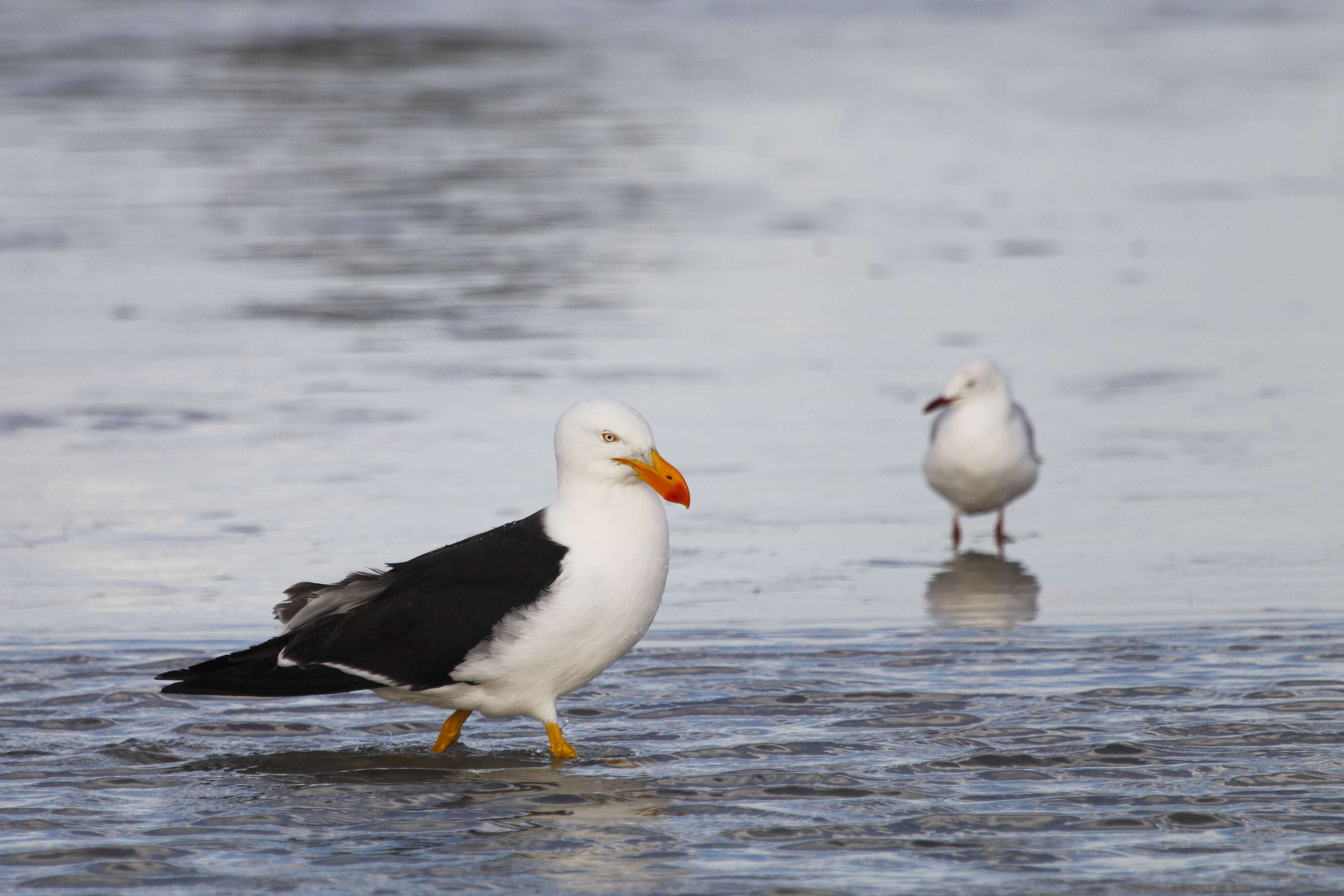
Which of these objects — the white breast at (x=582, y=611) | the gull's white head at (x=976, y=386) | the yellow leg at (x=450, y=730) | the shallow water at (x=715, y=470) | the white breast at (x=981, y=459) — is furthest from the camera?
the gull's white head at (x=976, y=386)

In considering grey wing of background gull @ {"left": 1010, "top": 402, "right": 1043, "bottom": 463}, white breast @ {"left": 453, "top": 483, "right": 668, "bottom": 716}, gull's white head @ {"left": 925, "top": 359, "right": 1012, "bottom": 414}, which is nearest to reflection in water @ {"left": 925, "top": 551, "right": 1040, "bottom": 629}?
grey wing of background gull @ {"left": 1010, "top": 402, "right": 1043, "bottom": 463}

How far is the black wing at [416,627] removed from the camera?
6.34 meters

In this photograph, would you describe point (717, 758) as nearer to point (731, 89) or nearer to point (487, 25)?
point (731, 89)

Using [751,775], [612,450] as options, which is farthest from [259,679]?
[751,775]

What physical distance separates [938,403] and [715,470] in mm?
1292

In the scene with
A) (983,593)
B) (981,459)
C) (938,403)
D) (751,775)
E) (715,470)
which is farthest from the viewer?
(938,403)

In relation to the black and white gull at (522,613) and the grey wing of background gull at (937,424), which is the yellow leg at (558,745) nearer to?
the black and white gull at (522,613)

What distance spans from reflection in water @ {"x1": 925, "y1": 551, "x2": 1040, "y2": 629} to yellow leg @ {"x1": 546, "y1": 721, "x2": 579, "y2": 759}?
231 centimetres

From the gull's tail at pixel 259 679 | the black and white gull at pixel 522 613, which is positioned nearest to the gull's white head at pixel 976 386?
the black and white gull at pixel 522 613

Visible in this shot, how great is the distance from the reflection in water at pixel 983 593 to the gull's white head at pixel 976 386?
47.7 inches

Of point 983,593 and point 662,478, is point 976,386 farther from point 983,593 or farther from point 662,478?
point 662,478

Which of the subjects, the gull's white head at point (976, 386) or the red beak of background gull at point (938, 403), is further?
the red beak of background gull at point (938, 403)

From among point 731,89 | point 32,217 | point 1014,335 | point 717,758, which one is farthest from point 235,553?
point 731,89

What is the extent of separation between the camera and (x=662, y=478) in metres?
6.41
